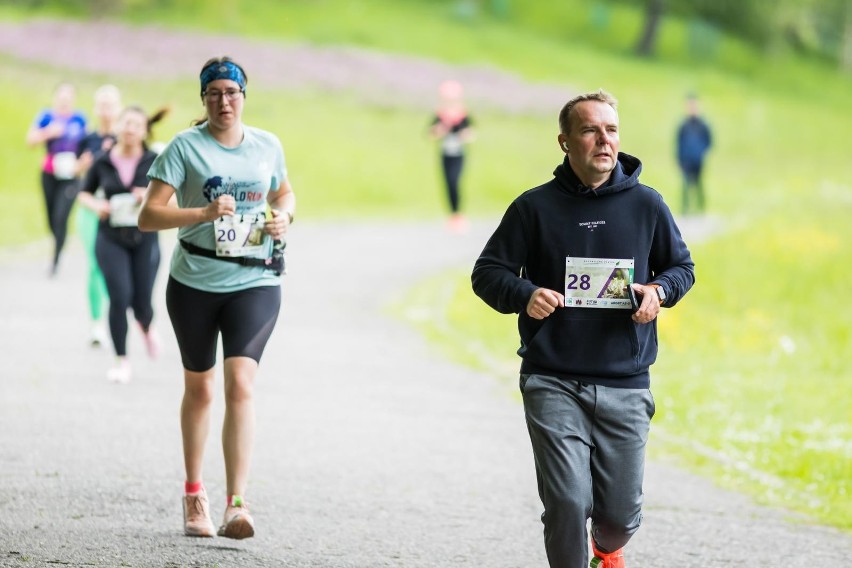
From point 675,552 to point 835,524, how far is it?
161 cm

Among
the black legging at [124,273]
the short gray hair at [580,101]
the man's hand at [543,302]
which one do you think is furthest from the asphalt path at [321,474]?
the short gray hair at [580,101]

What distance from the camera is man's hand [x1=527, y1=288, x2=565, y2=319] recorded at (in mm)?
5317

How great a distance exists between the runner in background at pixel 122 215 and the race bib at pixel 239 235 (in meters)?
4.54

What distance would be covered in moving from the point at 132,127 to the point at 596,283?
20.6ft

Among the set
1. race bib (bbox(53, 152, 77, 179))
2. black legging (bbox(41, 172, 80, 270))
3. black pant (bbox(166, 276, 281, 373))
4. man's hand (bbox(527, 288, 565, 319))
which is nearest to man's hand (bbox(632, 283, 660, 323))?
man's hand (bbox(527, 288, 565, 319))

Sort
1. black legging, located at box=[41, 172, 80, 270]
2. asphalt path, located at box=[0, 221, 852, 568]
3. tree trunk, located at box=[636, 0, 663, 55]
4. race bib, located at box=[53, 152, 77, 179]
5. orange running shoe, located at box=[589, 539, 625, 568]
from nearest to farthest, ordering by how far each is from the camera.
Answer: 1. orange running shoe, located at box=[589, 539, 625, 568]
2. asphalt path, located at box=[0, 221, 852, 568]
3. race bib, located at box=[53, 152, 77, 179]
4. black legging, located at box=[41, 172, 80, 270]
5. tree trunk, located at box=[636, 0, 663, 55]

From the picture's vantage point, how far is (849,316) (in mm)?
20531

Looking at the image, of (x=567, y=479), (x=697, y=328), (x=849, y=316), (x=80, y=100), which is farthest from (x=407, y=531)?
(x=80, y=100)

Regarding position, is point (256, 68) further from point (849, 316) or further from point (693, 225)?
point (849, 316)

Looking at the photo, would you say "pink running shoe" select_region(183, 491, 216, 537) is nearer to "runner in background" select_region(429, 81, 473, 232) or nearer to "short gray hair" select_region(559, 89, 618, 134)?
"short gray hair" select_region(559, 89, 618, 134)

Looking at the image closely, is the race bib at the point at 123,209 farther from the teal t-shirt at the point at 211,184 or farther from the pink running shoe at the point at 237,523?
the pink running shoe at the point at 237,523

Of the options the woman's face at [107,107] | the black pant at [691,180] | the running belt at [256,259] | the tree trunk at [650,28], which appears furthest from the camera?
the tree trunk at [650,28]

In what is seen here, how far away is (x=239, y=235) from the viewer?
664 centimetres

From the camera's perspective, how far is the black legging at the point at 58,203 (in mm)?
17781
